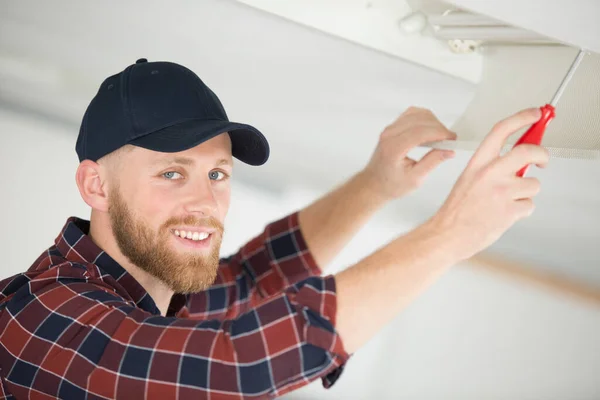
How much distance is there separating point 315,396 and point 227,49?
1246 millimetres

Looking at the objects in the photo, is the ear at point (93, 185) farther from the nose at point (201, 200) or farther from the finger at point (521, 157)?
the finger at point (521, 157)

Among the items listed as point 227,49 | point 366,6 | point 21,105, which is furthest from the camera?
point 21,105

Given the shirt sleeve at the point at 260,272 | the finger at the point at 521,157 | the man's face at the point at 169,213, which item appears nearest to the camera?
the finger at the point at 521,157

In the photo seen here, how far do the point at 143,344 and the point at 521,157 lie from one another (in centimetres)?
52

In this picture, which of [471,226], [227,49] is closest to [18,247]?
[227,49]

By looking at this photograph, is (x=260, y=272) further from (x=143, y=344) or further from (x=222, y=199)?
(x=143, y=344)

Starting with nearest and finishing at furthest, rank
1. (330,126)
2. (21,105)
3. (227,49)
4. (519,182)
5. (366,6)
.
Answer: (519,182) → (366,6) → (227,49) → (330,126) → (21,105)

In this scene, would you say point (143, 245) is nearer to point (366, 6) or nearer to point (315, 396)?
point (366, 6)

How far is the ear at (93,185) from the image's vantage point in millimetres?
1278

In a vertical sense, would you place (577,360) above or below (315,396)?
above

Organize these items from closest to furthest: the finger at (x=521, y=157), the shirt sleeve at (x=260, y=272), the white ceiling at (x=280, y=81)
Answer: the finger at (x=521, y=157) → the shirt sleeve at (x=260, y=272) → the white ceiling at (x=280, y=81)

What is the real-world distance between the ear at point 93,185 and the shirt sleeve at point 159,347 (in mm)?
223

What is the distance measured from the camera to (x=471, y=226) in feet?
2.88

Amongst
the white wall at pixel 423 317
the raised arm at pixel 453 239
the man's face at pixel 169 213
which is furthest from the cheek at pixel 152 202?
the white wall at pixel 423 317
